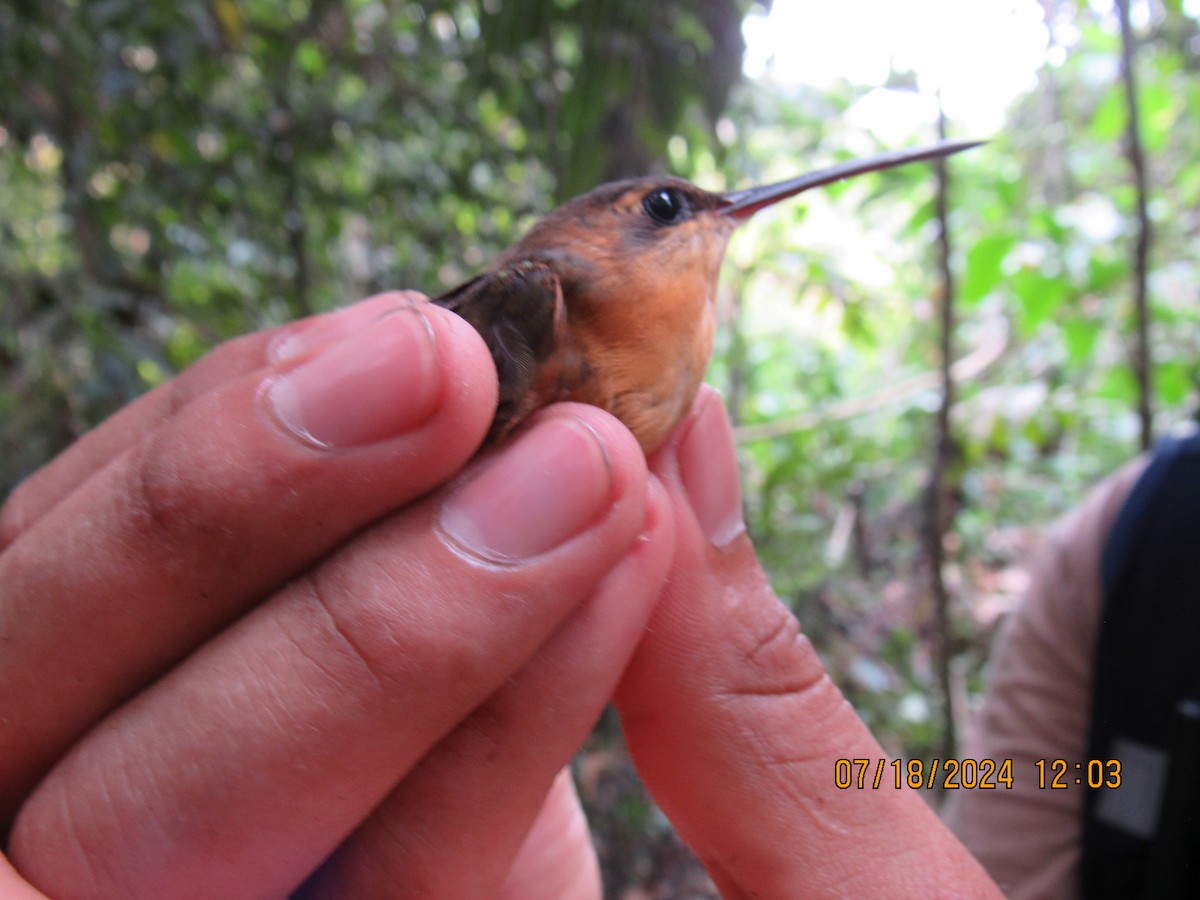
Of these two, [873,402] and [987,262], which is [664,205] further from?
[873,402]

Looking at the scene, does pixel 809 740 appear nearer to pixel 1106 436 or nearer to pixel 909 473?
pixel 909 473

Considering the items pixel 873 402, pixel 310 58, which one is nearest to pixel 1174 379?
pixel 873 402

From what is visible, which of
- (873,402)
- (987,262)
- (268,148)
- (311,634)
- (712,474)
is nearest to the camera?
(311,634)

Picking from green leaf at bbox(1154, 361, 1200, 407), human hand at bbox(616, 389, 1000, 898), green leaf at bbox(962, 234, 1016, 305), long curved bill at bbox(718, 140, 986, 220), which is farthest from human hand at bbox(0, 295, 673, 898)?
green leaf at bbox(1154, 361, 1200, 407)

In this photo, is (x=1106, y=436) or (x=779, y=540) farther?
(x=1106, y=436)

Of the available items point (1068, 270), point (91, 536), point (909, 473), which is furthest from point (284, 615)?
point (909, 473)
